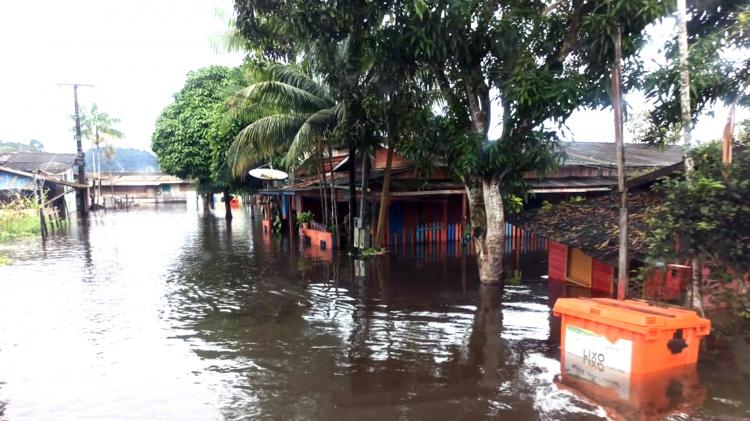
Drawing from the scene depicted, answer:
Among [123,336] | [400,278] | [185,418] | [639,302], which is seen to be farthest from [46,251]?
[639,302]

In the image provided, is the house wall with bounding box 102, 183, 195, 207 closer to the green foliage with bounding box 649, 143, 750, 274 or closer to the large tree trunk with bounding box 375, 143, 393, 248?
the large tree trunk with bounding box 375, 143, 393, 248

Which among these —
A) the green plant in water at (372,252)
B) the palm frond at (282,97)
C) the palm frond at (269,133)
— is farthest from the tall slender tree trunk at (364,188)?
the palm frond at (269,133)

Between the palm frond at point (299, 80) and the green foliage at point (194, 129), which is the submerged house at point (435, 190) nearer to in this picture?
the palm frond at point (299, 80)

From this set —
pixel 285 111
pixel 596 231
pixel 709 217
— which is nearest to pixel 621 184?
pixel 709 217

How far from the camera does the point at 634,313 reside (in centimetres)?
524

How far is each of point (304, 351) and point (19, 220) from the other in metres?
21.8

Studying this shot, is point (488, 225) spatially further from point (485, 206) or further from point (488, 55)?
point (488, 55)

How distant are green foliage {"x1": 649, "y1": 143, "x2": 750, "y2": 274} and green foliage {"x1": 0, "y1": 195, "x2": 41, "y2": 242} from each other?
76.0 ft

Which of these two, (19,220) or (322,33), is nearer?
(322,33)

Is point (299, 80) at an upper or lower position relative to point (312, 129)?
upper

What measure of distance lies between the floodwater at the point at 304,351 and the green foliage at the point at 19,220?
997 centimetres

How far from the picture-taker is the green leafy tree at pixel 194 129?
26.8m

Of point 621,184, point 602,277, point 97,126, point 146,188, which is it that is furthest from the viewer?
point 146,188

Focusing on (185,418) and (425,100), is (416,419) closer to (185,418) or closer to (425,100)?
(185,418)
